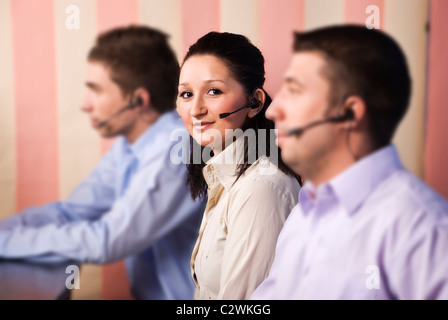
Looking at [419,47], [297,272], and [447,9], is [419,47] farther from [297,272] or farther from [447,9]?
[297,272]

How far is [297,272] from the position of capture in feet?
3.36

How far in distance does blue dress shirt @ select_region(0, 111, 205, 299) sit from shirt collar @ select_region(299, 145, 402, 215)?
964mm

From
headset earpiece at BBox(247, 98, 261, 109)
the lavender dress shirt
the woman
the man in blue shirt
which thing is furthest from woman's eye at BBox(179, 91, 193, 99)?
the man in blue shirt

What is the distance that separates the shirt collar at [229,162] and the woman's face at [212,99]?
1.3 inches

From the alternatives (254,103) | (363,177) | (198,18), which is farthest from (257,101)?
(198,18)

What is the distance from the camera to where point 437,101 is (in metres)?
1.39

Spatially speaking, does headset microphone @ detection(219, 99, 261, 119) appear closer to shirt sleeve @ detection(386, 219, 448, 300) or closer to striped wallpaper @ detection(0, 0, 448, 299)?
striped wallpaper @ detection(0, 0, 448, 299)

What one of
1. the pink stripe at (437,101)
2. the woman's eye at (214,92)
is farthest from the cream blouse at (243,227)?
the pink stripe at (437,101)

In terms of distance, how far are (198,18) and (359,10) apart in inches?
22.4

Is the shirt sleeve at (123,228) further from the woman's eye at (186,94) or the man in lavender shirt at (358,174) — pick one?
the man in lavender shirt at (358,174)

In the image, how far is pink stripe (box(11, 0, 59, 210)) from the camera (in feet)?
6.26

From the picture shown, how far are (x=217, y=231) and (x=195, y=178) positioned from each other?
305 millimetres

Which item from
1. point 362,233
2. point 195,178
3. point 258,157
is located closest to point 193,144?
point 195,178
